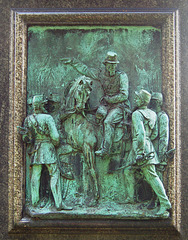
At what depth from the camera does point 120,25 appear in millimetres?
6887

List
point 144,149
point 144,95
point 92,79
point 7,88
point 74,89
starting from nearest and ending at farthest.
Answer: point 144,149 → point 144,95 → point 74,89 → point 7,88 → point 92,79

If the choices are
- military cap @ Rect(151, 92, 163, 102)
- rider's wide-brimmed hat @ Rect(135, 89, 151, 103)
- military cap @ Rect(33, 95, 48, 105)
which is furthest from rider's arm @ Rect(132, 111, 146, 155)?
military cap @ Rect(33, 95, 48, 105)

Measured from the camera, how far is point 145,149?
21.1 feet

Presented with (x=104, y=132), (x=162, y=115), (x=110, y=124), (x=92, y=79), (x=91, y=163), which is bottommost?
(x=91, y=163)

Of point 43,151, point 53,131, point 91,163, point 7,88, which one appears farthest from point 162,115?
point 7,88

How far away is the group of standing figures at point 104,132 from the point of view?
6.46 m

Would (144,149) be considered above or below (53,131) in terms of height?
below

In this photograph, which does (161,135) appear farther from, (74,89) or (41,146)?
(41,146)

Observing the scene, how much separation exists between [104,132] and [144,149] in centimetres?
65

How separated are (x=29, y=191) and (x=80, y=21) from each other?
2.76 meters

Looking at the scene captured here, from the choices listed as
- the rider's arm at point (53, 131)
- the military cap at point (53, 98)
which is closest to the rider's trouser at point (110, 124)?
the rider's arm at point (53, 131)

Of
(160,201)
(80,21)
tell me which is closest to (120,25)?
(80,21)

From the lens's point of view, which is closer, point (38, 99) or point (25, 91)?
point (38, 99)

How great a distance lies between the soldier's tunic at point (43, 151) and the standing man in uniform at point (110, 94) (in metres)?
0.68
